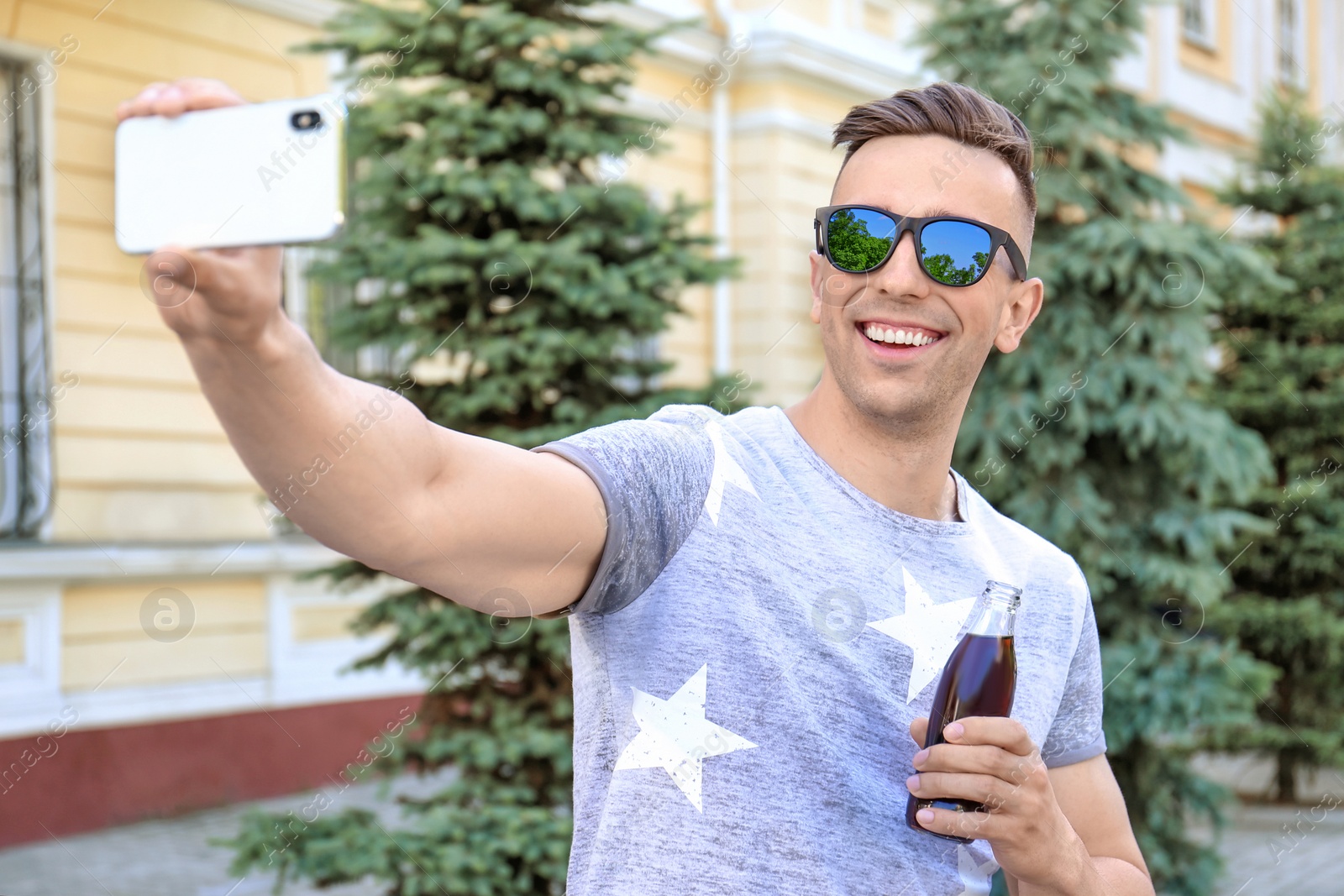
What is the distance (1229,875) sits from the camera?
7332 mm

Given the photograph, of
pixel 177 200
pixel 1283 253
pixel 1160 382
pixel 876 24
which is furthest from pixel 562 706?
pixel 876 24

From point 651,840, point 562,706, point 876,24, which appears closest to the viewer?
point 651,840

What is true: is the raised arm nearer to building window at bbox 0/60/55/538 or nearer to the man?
the man

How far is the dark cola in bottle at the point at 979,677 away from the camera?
1645mm

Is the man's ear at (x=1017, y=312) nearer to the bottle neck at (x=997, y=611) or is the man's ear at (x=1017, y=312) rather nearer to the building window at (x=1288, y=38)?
the bottle neck at (x=997, y=611)

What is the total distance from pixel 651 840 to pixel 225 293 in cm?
85

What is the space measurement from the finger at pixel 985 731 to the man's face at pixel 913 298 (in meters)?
0.44

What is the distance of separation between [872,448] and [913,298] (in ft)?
0.71

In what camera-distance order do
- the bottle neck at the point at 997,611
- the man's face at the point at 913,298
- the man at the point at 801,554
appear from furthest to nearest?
the man's face at the point at 913,298 → the bottle neck at the point at 997,611 → the man at the point at 801,554

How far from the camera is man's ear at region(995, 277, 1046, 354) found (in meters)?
2.11

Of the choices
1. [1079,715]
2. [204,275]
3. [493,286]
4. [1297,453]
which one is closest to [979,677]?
[1079,715]

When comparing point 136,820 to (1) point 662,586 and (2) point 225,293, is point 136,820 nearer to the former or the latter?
(1) point 662,586

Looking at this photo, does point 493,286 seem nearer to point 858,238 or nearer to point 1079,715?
point 858,238

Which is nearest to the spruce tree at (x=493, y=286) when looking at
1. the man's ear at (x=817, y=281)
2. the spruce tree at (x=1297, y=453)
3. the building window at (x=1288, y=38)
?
the man's ear at (x=817, y=281)
